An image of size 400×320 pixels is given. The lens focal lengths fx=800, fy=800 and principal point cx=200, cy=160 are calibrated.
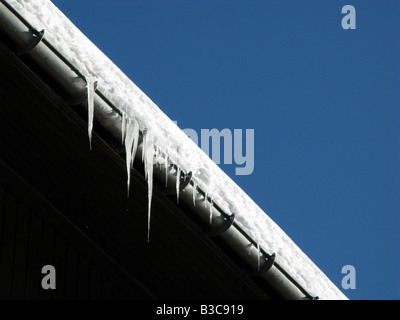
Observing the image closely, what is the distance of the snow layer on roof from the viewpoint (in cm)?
414

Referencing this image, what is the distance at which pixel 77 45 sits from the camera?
419 centimetres

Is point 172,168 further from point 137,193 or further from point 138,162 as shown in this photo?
point 137,193

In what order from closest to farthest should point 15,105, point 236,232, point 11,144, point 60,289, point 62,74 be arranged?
point 62,74 → point 236,232 → point 15,105 → point 11,144 → point 60,289

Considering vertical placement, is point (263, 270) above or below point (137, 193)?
below

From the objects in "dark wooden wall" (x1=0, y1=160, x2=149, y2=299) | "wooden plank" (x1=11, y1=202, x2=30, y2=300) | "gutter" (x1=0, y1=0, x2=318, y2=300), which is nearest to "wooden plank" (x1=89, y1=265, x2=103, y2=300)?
"dark wooden wall" (x1=0, y1=160, x2=149, y2=299)

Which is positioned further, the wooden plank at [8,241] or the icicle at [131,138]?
the wooden plank at [8,241]

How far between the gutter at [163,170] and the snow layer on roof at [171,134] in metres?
0.04

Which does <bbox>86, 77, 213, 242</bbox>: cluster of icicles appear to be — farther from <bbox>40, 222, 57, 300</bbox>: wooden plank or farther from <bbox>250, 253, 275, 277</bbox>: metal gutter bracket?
<bbox>40, 222, 57, 300</bbox>: wooden plank

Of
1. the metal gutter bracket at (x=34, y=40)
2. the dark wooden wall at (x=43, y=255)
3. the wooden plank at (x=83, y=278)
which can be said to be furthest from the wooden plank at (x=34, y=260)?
the metal gutter bracket at (x=34, y=40)

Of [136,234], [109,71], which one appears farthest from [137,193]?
[109,71]

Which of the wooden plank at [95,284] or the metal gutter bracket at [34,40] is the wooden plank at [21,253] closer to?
the wooden plank at [95,284]

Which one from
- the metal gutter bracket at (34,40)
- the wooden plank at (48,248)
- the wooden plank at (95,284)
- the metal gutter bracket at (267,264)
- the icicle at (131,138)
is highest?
the metal gutter bracket at (34,40)

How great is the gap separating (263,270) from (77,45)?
1.64 metres

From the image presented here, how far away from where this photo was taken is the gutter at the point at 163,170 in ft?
13.1
